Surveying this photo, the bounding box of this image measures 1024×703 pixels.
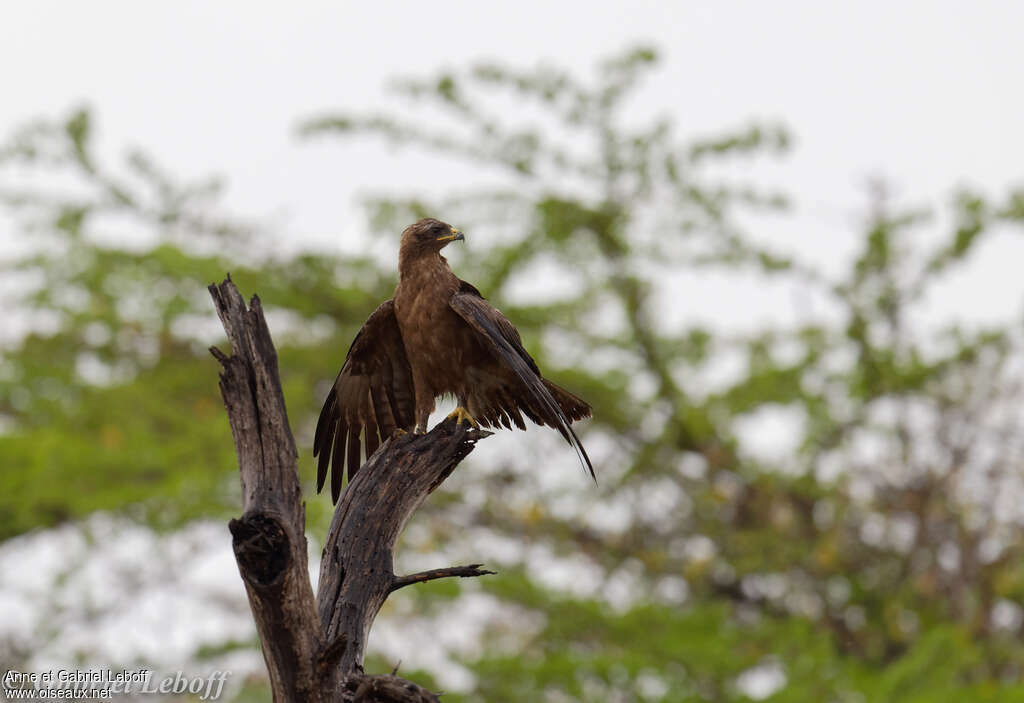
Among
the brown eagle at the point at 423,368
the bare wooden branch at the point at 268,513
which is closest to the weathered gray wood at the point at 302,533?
the bare wooden branch at the point at 268,513

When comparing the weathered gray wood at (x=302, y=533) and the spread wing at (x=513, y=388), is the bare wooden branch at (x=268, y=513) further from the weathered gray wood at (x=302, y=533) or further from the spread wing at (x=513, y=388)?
the spread wing at (x=513, y=388)

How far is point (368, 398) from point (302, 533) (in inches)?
49.0

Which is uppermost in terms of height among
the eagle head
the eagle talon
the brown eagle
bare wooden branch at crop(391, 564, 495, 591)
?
the eagle head

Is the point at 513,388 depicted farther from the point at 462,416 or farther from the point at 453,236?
the point at 453,236

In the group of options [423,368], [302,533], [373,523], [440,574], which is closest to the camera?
[302,533]

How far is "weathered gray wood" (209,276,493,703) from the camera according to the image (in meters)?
2.60

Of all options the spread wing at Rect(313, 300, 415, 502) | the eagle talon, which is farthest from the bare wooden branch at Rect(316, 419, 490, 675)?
the spread wing at Rect(313, 300, 415, 502)

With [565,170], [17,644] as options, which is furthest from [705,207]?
[17,644]

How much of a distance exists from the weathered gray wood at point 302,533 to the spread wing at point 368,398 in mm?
533

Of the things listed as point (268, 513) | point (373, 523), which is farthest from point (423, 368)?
point (268, 513)

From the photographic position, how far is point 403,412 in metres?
3.96

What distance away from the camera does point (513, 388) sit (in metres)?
3.79

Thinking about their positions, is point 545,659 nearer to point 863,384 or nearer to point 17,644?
point 863,384

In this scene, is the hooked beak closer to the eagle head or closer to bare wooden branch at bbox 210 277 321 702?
the eagle head
